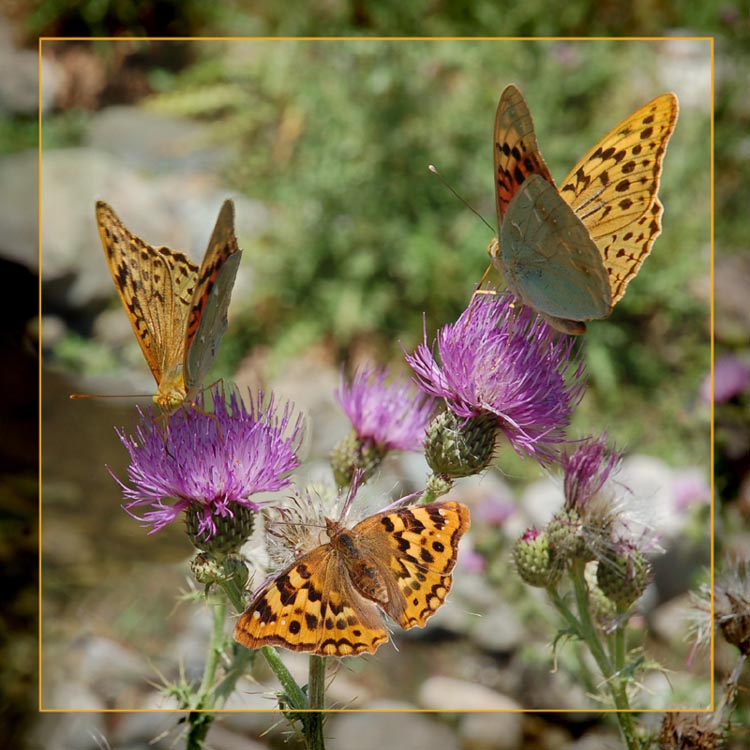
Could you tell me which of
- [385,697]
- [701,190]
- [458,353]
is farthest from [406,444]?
[701,190]

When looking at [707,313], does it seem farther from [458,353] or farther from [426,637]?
[458,353]

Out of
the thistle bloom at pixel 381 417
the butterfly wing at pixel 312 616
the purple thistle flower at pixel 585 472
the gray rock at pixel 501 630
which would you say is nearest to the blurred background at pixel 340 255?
Answer: the gray rock at pixel 501 630

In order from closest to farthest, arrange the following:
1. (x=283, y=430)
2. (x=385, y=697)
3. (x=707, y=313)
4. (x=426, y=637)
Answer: (x=283, y=430) → (x=385, y=697) → (x=426, y=637) → (x=707, y=313)

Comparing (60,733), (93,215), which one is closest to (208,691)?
(60,733)

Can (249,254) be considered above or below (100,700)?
above

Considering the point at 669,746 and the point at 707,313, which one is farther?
the point at 707,313
